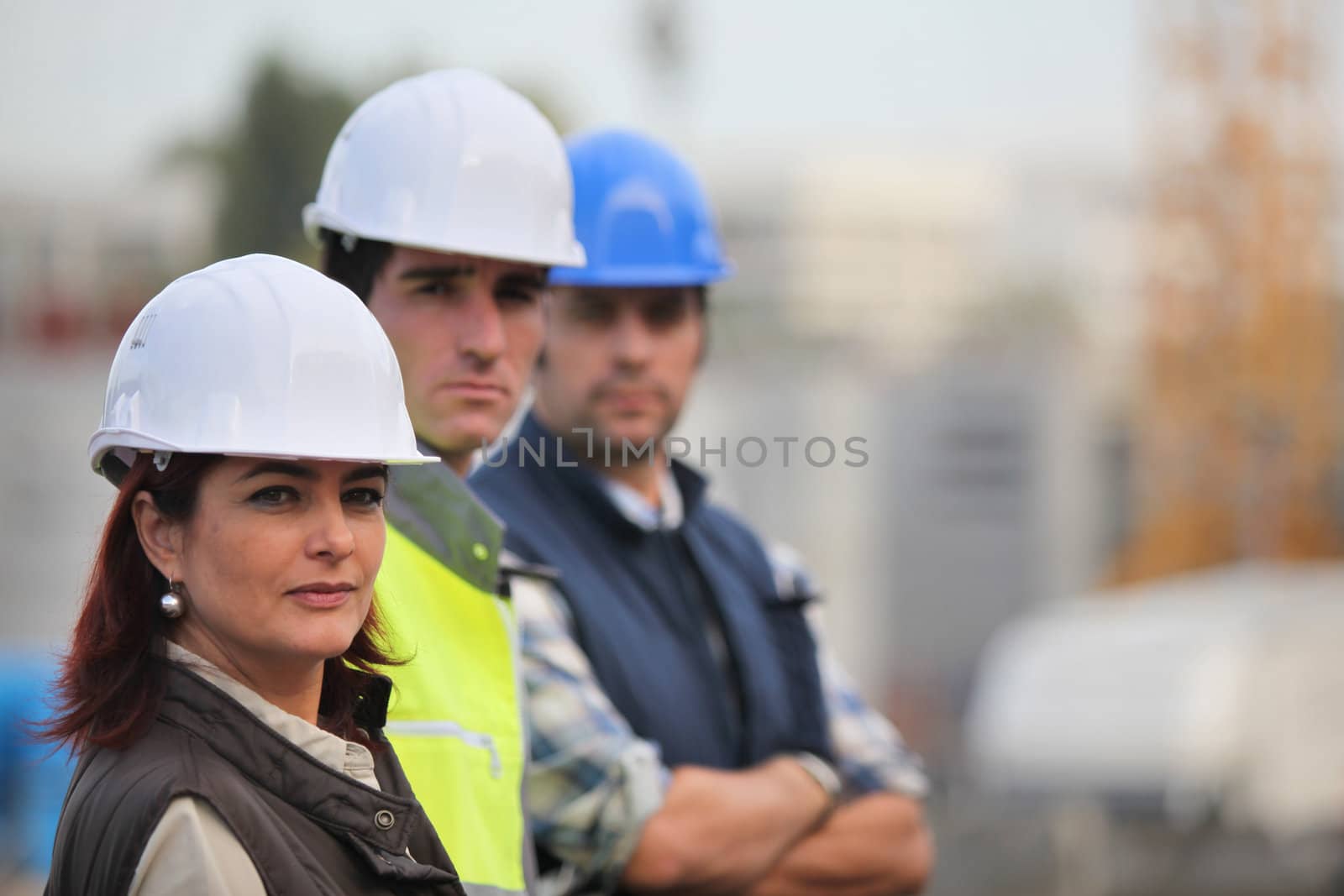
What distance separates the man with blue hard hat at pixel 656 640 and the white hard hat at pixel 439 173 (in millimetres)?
541

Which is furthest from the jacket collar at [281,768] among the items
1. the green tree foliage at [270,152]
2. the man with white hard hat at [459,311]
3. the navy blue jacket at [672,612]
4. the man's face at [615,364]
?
the green tree foliage at [270,152]

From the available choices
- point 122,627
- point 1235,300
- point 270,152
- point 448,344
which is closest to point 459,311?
point 448,344

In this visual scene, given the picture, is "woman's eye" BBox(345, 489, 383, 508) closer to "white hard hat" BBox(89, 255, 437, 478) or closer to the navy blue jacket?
"white hard hat" BBox(89, 255, 437, 478)

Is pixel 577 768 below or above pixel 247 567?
below

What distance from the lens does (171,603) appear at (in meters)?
1.54

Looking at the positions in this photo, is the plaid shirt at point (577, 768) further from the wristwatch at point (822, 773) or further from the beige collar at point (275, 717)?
the beige collar at point (275, 717)

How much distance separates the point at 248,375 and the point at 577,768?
1079mm

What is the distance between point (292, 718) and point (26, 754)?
10.5m

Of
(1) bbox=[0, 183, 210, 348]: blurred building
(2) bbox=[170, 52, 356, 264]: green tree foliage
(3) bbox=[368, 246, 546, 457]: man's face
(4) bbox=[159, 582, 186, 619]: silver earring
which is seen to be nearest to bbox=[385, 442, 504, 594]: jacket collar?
(3) bbox=[368, 246, 546, 457]: man's face

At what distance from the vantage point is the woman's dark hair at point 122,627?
1498 millimetres

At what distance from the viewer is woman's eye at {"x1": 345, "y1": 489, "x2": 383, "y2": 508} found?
1638 mm

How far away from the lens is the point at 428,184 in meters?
2.28

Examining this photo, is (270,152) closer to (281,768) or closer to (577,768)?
(577,768)

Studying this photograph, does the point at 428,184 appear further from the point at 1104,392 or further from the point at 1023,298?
the point at 1023,298
